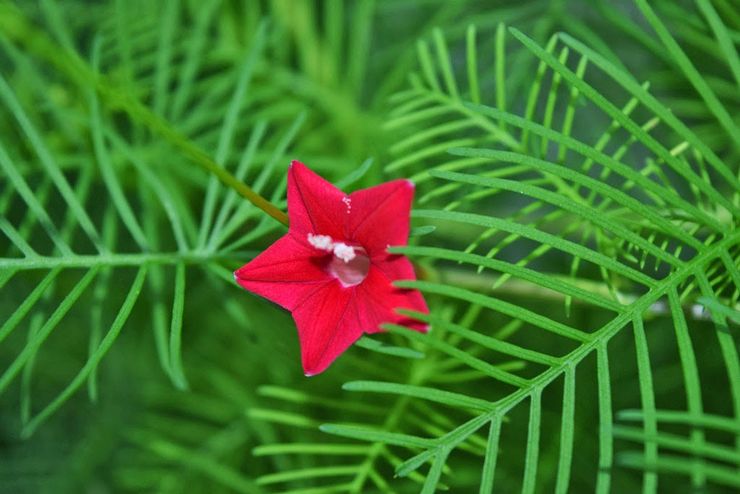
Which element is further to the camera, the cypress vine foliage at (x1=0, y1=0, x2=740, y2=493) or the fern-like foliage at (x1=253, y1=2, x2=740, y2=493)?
the cypress vine foliage at (x1=0, y1=0, x2=740, y2=493)

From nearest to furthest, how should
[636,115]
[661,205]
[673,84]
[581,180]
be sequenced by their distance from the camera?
[581,180] → [661,205] → [673,84] → [636,115]

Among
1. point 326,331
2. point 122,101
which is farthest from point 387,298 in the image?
point 122,101

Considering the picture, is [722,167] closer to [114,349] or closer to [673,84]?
[673,84]

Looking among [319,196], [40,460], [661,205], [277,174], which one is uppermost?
[277,174]

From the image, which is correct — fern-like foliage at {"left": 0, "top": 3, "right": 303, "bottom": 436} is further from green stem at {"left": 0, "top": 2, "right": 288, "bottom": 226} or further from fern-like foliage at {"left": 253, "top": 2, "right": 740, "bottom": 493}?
fern-like foliage at {"left": 253, "top": 2, "right": 740, "bottom": 493}

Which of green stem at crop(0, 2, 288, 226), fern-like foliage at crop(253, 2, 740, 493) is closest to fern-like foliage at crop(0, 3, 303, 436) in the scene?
green stem at crop(0, 2, 288, 226)

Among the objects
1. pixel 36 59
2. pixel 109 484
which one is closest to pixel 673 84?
pixel 36 59

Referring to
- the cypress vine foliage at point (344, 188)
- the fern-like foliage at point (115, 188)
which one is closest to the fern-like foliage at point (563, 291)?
the cypress vine foliage at point (344, 188)
